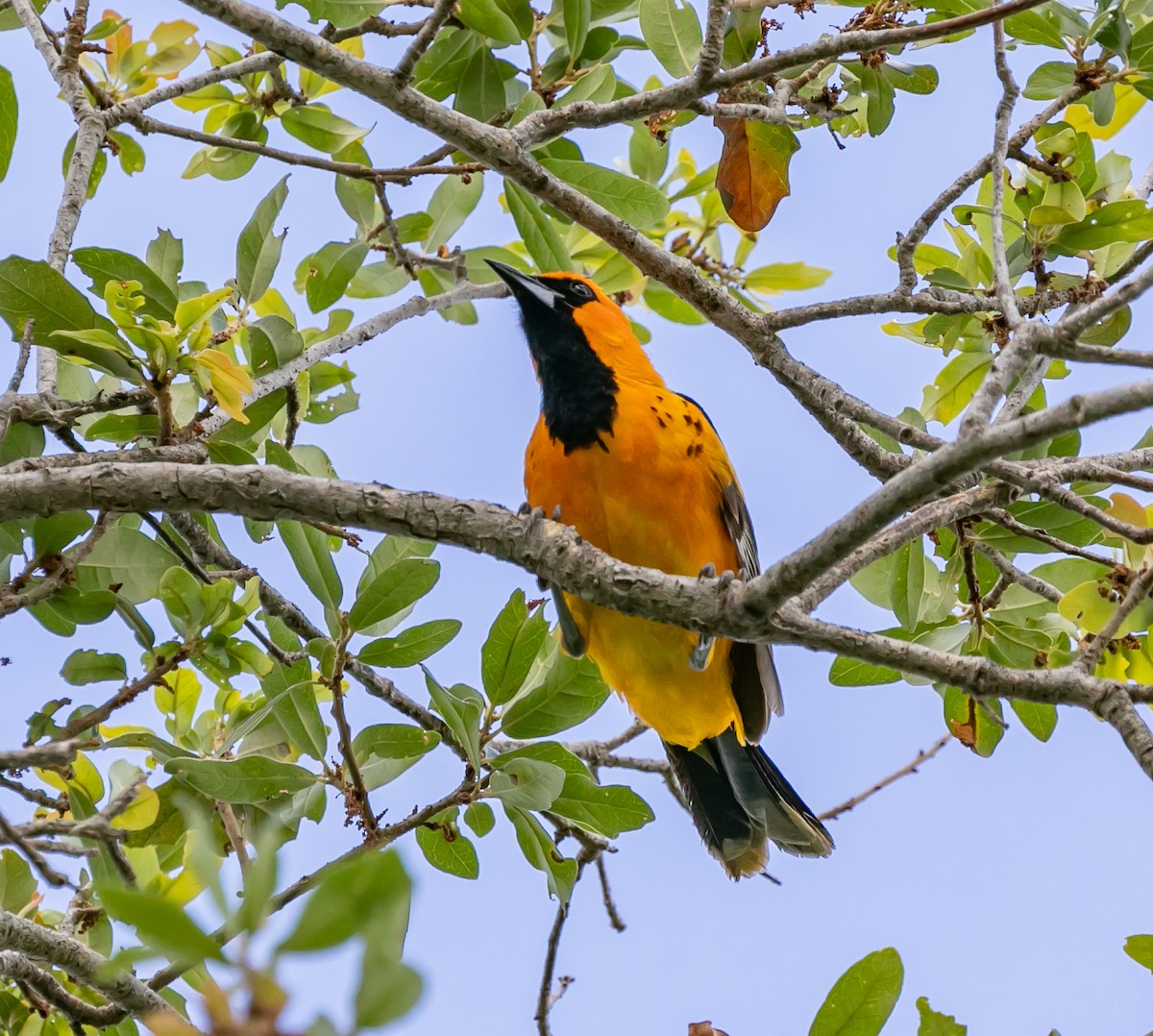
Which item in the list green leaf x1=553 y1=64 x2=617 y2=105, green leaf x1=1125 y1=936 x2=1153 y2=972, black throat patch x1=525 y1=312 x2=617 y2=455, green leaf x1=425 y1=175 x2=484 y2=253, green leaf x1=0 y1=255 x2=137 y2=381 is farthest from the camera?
green leaf x1=425 y1=175 x2=484 y2=253

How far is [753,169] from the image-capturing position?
12.4 ft

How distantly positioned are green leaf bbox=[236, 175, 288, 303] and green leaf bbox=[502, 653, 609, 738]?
1.60m

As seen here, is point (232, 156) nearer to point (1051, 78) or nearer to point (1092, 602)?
A: point (1051, 78)

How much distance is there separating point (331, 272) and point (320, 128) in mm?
540

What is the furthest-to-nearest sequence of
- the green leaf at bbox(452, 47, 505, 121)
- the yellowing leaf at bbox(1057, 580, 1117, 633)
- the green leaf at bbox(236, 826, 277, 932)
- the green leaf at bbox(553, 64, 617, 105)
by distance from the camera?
the green leaf at bbox(452, 47, 505, 121) < the green leaf at bbox(553, 64, 617, 105) < the yellowing leaf at bbox(1057, 580, 1117, 633) < the green leaf at bbox(236, 826, 277, 932)

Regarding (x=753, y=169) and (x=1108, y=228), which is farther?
(x=753, y=169)

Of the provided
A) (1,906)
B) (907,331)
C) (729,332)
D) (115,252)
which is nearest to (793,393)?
(729,332)

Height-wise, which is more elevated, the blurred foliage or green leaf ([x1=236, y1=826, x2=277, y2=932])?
the blurred foliage

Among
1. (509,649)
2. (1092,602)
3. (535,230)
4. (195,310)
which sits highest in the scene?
(535,230)

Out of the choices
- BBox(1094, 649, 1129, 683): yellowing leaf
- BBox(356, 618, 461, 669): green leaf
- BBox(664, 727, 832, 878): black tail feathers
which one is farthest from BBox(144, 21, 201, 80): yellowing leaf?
BBox(1094, 649, 1129, 683): yellowing leaf

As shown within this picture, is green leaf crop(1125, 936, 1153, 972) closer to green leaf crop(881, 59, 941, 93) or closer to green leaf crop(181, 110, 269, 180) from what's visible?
green leaf crop(881, 59, 941, 93)

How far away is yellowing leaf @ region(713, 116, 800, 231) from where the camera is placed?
3.76 metres

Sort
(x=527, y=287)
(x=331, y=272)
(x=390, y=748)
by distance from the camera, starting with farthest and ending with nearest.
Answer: (x=527, y=287) → (x=331, y=272) → (x=390, y=748)


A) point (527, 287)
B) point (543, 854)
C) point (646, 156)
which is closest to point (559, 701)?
point (543, 854)
